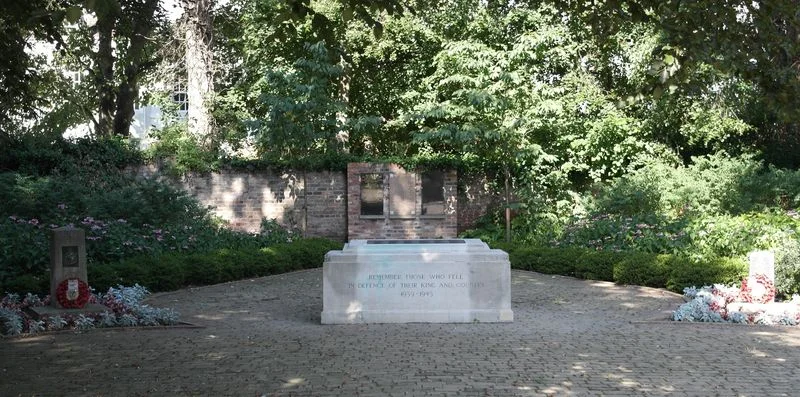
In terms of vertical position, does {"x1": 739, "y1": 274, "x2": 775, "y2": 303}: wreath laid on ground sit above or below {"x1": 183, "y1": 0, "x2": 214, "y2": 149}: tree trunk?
below

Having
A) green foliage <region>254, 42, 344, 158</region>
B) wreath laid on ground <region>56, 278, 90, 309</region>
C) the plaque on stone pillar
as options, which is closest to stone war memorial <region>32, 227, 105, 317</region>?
wreath laid on ground <region>56, 278, 90, 309</region>

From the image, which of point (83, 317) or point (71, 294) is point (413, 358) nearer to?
point (83, 317)

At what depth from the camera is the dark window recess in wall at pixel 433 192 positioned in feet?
77.3

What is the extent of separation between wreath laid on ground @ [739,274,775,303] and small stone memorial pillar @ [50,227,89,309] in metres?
8.89

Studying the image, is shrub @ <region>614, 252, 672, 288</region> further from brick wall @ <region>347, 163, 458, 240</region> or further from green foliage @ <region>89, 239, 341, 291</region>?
brick wall @ <region>347, 163, 458, 240</region>

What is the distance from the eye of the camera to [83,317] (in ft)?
33.3

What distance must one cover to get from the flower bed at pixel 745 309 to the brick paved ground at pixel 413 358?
1.15 ft

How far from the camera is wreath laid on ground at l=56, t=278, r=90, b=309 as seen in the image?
→ 10.6 m

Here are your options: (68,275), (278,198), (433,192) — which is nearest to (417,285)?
(68,275)

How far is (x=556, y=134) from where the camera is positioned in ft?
78.0

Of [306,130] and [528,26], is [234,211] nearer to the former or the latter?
[306,130]

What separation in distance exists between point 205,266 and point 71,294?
14.1ft

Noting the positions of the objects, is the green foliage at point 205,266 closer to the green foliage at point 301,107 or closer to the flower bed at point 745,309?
the green foliage at point 301,107

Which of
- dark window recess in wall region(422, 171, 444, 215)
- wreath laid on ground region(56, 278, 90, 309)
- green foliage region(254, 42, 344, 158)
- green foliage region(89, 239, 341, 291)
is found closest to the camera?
wreath laid on ground region(56, 278, 90, 309)
